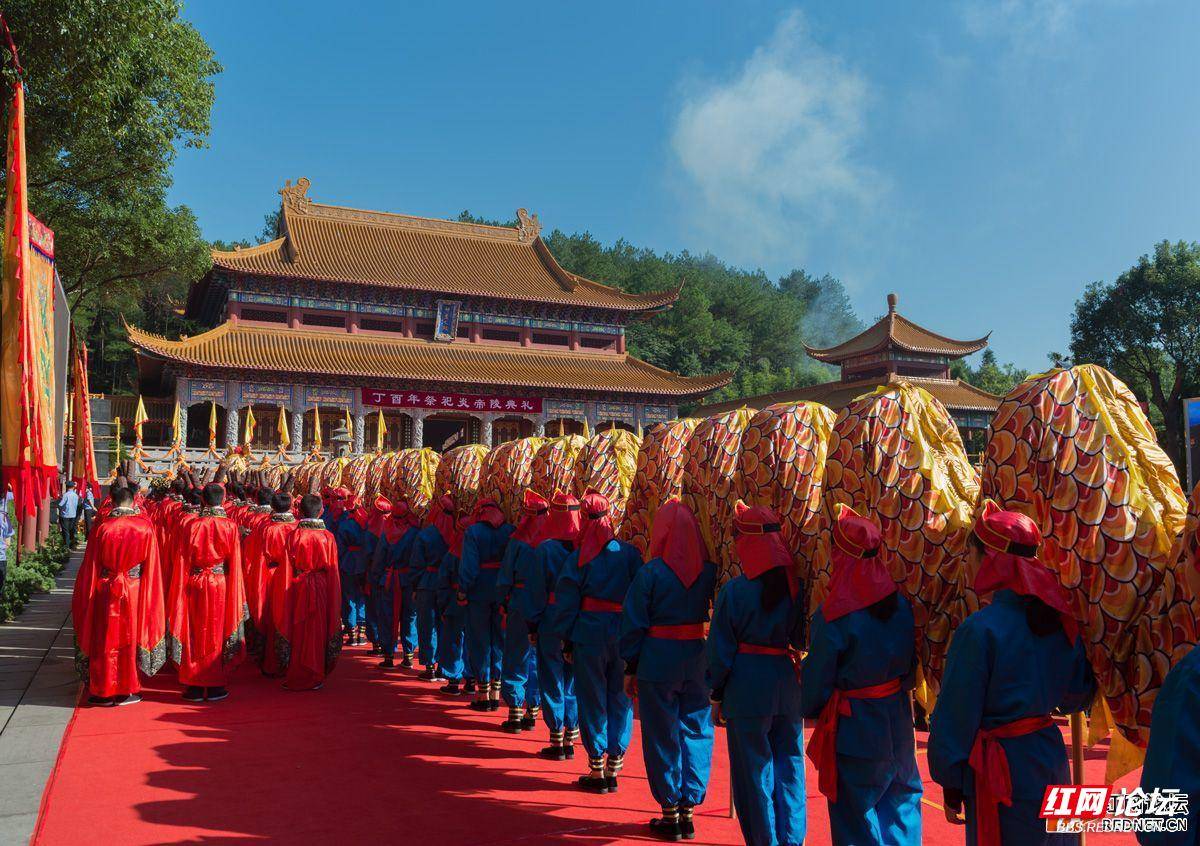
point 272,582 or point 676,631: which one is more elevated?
point 676,631

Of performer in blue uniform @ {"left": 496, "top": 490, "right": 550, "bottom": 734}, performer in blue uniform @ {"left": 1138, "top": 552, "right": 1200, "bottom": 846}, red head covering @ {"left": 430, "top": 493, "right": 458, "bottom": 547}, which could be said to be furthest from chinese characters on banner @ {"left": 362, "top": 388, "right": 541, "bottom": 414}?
performer in blue uniform @ {"left": 1138, "top": 552, "right": 1200, "bottom": 846}

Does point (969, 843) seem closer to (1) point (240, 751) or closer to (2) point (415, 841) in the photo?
(2) point (415, 841)

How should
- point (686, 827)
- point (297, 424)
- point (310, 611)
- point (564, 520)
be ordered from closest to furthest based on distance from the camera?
point (686, 827), point (564, 520), point (310, 611), point (297, 424)

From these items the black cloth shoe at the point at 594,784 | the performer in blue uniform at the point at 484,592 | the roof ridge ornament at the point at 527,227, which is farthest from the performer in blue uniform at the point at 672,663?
the roof ridge ornament at the point at 527,227

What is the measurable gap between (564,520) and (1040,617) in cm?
333

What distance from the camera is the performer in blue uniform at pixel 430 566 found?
7527mm

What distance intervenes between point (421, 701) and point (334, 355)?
762 inches

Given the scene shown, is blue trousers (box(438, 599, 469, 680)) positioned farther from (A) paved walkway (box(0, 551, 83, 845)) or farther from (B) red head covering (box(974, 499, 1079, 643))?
(B) red head covering (box(974, 499, 1079, 643))

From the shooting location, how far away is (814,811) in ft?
14.3

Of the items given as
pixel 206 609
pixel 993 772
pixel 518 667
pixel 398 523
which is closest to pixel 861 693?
pixel 993 772

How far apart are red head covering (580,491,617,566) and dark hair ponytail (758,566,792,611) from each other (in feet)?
4.84

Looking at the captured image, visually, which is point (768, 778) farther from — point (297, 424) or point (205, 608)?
point (297, 424)

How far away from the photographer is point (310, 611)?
697 centimetres

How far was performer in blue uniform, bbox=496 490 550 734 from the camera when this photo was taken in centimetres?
578
